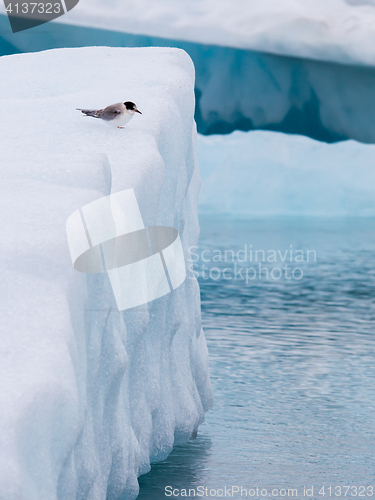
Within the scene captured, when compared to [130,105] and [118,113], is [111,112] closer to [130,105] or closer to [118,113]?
[118,113]

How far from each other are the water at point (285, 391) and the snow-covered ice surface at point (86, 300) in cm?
32

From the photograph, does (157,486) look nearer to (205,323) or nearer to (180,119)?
(180,119)

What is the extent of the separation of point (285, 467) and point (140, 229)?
1.98 meters

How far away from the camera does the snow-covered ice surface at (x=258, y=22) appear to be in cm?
3081

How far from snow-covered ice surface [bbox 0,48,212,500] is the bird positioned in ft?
0.24

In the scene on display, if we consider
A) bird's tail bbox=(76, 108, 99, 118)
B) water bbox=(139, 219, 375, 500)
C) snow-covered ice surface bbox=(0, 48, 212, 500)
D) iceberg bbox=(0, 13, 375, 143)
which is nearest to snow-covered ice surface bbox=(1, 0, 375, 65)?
iceberg bbox=(0, 13, 375, 143)

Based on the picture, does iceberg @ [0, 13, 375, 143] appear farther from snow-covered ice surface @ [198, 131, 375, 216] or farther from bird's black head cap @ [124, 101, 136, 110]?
bird's black head cap @ [124, 101, 136, 110]

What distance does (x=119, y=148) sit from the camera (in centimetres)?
422

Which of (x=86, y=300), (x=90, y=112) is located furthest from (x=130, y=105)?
(x=86, y=300)

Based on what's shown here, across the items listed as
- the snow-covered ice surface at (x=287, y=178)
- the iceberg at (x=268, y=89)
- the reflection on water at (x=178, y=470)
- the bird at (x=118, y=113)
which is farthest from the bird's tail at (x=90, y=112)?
the iceberg at (x=268, y=89)

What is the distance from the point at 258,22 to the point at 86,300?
3012cm

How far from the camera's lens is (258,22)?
103 feet

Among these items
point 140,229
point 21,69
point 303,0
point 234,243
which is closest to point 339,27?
point 303,0

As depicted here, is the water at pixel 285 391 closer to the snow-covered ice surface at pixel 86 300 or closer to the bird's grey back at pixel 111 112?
the snow-covered ice surface at pixel 86 300
